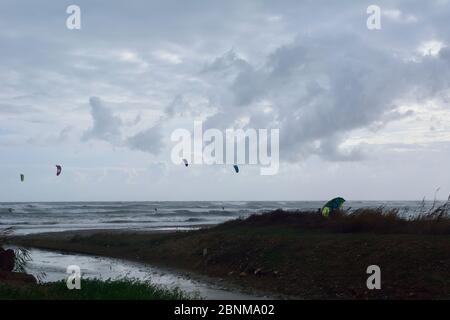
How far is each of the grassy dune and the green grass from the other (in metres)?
5.06

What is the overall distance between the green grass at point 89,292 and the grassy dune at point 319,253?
16.6 feet

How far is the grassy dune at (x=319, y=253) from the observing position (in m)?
14.1

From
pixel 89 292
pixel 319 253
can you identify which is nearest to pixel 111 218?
pixel 319 253

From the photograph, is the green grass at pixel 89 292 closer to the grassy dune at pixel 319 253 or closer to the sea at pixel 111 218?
the grassy dune at pixel 319 253

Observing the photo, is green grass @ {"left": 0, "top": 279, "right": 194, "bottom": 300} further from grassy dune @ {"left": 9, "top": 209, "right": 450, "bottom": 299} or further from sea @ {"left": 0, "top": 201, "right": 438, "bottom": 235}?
sea @ {"left": 0, "top": 201, "right": 438, "bottom": 235}

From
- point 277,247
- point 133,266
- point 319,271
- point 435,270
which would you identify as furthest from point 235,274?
point 435,270

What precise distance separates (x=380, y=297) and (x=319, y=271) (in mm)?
2610

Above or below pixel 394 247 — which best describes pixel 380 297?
below

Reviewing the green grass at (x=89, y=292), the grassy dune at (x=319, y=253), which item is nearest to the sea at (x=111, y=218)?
the grassy dune at (x=319, y=253)

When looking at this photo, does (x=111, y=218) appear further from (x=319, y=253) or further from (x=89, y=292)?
(x=89, y=292)
